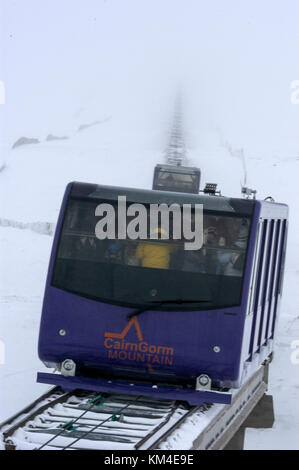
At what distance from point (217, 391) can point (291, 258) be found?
1087 inches

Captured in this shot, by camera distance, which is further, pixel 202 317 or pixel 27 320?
pixel 27 320

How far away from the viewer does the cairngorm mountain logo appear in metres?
11.4

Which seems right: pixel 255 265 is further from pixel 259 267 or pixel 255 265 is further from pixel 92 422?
pixel 92 422

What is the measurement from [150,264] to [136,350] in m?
1.01

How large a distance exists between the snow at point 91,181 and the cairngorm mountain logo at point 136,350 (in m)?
2.24

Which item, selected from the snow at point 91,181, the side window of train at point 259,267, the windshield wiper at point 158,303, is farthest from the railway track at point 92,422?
the snow at point 91,181

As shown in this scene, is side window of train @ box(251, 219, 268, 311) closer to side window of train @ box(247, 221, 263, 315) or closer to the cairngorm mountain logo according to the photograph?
side window of train @ box(247, 221, 263, 315)

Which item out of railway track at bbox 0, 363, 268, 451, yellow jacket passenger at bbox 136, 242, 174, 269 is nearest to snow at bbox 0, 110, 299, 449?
railway track at bbox 0, 363, 268, 451

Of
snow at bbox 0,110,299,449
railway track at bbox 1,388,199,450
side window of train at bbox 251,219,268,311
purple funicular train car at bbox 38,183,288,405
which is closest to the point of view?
railway track at bbox 1,388,199,450

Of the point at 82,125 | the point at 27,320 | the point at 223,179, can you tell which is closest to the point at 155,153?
the point at 223,179

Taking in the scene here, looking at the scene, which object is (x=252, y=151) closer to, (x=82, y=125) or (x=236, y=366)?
(x=82, y=125)

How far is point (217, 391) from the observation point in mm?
11734

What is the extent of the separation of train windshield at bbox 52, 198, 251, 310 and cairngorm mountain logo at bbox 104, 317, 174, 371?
355mm

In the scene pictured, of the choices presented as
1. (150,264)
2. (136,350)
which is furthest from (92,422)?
(150,264)
